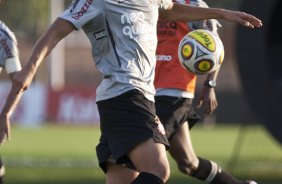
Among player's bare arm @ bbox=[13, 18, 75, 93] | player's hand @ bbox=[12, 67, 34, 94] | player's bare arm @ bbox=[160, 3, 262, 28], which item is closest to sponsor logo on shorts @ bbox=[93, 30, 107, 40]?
player's bare arm @ bbox=[13, 18, 75, 93]

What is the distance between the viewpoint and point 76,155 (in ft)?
63.4

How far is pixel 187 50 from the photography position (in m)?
8.14

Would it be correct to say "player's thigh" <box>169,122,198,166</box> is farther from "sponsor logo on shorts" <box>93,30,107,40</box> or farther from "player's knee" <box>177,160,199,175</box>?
"sponsor logo on shorts" <box>93,30,107,40</box>

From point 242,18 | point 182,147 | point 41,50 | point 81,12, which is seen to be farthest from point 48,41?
point 182,147

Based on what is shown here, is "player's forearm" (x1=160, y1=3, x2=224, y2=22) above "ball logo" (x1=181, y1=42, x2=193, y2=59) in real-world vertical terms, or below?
above

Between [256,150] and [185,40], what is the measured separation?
27.5 ft

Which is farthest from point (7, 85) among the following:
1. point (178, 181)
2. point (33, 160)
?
point (178, 181)

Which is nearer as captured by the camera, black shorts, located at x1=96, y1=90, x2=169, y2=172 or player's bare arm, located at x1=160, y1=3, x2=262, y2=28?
black shorts, located at x1=96, y1=90, x2=169, y2=172

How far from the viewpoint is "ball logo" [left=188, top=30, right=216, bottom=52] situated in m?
8.10

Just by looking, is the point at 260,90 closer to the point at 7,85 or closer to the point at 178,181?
the point at 178,181

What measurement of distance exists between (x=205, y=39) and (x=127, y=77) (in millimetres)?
1108

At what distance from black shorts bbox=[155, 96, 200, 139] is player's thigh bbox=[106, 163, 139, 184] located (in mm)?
1193

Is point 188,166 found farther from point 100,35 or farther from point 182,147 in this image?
point 100,35

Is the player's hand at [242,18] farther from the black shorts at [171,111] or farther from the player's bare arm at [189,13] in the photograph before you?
the black shorts at [171,111]
